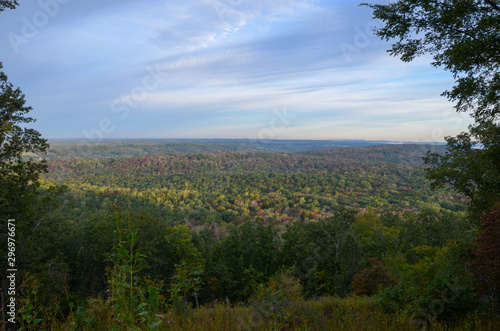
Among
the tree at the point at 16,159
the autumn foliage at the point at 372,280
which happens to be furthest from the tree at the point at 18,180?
the autumn foliage at the point at 372,280

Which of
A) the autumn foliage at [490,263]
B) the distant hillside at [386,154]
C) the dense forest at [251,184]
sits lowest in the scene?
the dense forest at [251,184]

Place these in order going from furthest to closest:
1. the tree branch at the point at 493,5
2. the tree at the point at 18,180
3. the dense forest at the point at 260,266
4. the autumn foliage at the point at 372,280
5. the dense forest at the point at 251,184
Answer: the dense forest at the point at 251,184 → the autumn foliage at the point at 372,280 → the tree at the point at 18,180 → the tree branch at the point at 493,5 → the dense forest at the point at 260,266

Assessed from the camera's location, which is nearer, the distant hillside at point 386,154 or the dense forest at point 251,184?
the dense forest at point 251,184

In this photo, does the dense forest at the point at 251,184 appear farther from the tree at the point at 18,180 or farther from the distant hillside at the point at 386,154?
the tree at the point at 18,180

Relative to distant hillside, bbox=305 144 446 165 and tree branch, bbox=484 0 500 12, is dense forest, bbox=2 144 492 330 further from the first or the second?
distant hillside, bbox=305 144 446 165

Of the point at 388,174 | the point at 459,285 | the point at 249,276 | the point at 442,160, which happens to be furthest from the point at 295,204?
the point at 459,285

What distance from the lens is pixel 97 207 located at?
58688 millimetres

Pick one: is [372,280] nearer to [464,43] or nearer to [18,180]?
[464,43]

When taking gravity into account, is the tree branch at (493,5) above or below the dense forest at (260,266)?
above

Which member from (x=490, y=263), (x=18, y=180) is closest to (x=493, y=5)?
(x=490, y=263)

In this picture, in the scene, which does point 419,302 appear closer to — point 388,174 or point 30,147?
point 30,147

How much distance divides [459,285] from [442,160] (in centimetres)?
772

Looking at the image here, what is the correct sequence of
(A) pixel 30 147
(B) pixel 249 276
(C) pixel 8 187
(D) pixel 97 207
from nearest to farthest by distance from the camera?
(C) pixel 8 187, (A) pixel 30 147, (B) pixel 249 276, (D) pixel 97 207

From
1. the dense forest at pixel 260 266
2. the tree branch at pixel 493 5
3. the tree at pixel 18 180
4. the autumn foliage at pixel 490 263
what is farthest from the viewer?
the tree at pixel 18 180
